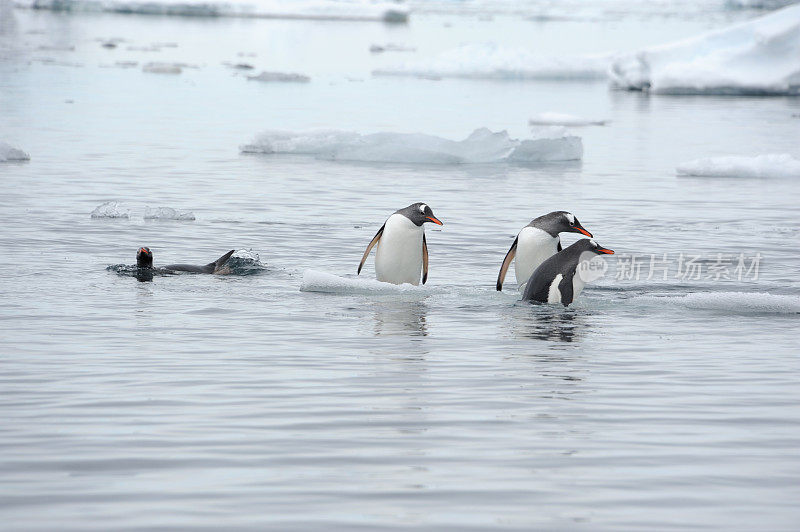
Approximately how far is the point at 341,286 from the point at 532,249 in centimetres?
173

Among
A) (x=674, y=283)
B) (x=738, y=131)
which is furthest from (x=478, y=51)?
(x=674, y=283)

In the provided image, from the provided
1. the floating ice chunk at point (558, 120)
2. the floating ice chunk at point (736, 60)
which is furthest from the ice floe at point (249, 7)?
the floating ice chunk at point (558, 120)

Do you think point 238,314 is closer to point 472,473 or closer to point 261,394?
point 261,394

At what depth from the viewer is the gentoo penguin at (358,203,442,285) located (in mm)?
11062

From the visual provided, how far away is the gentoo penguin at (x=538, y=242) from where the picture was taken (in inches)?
422

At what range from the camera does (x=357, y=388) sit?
22.3 feet

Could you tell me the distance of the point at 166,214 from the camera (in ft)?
47.7

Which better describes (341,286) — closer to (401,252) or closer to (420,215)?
(401,252)

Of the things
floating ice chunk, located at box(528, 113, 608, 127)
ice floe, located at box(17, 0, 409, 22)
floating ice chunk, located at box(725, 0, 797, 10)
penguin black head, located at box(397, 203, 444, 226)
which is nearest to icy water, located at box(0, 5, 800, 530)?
penguin black head, located at box(397, 203, 444, 226)

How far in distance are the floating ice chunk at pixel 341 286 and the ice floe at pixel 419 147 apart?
11.0m

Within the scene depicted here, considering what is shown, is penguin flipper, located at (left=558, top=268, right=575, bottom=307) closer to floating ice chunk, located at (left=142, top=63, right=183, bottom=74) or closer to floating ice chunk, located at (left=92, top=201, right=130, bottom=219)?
floating ice chunk, located at (left=92, top=201, right=130, bottom=219)

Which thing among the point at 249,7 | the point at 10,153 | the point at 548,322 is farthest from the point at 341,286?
the point at 249,7

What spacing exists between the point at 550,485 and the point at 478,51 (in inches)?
1584

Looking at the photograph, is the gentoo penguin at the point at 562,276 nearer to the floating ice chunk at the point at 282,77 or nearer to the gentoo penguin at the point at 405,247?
the gentoo penguin at the point at 405,247
